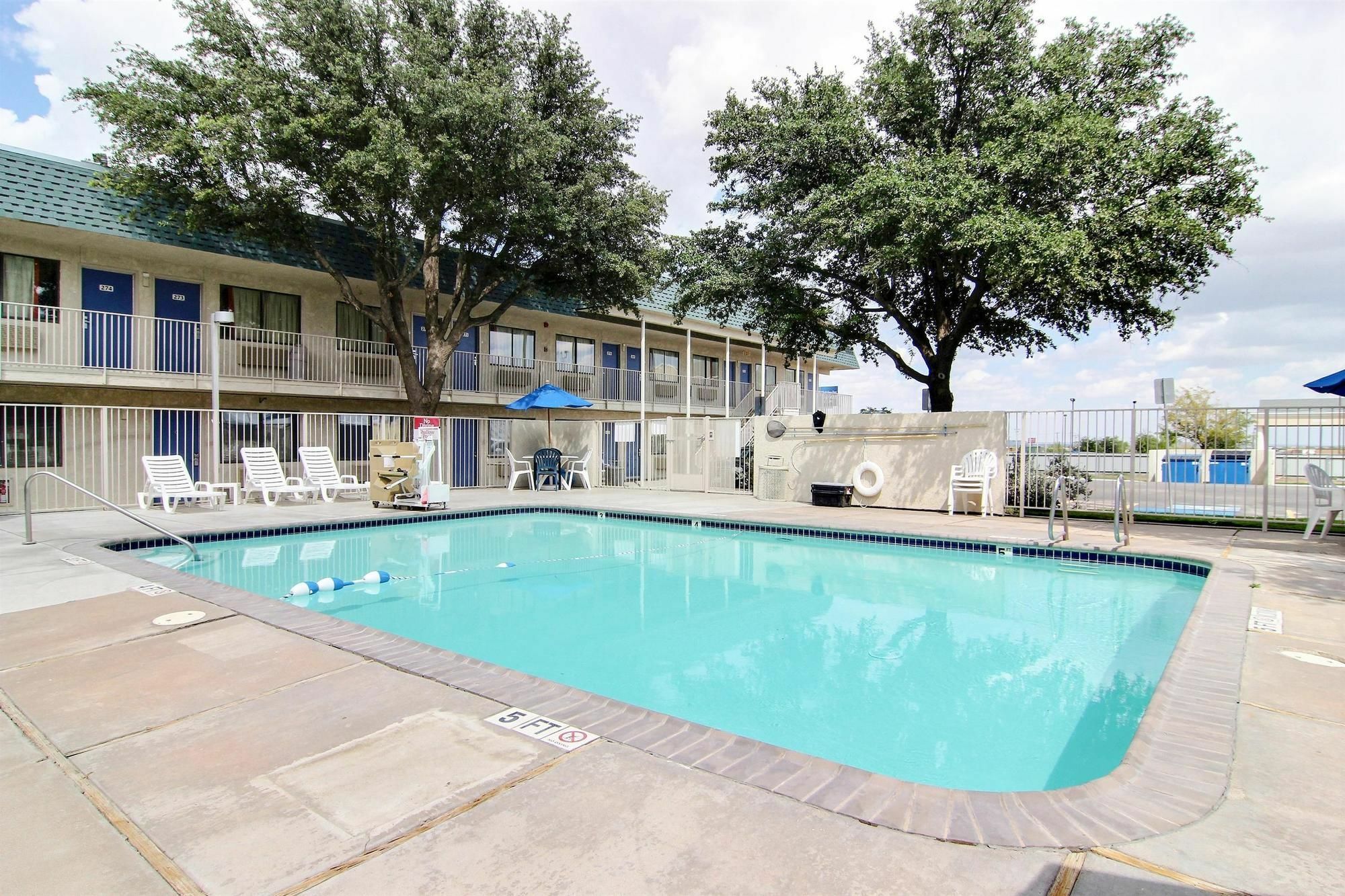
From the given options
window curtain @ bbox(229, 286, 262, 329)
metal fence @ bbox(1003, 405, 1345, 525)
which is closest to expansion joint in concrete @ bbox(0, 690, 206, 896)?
metal fence @ bbox(1003, 405, 1345, 525)

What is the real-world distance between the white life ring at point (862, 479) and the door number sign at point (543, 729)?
1088 centimetres

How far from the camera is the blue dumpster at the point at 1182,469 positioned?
36.0ft

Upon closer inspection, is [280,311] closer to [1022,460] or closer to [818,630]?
[818,630]

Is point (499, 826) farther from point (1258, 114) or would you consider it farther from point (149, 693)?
point (1258, 114)

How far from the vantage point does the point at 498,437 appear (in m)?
19.9

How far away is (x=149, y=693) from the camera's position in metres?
3.21

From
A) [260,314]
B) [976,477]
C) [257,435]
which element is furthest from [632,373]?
[976,477]

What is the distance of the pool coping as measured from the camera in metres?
2.08

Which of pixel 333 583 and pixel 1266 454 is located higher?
pixel 1266 454

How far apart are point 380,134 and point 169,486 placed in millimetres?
7288

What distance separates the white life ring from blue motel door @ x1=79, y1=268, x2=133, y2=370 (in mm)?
14833

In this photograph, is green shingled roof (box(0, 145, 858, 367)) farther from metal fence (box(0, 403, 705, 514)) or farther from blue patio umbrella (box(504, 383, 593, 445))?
blue patio umbrella (box(504, 383, 593, 445))

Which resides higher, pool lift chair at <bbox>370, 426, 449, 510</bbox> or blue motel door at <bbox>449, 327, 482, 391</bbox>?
blue motel door at <bbox>449, 327, 482, 391</bbox>

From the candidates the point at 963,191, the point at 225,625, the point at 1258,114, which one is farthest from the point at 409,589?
the point at 1258,114
